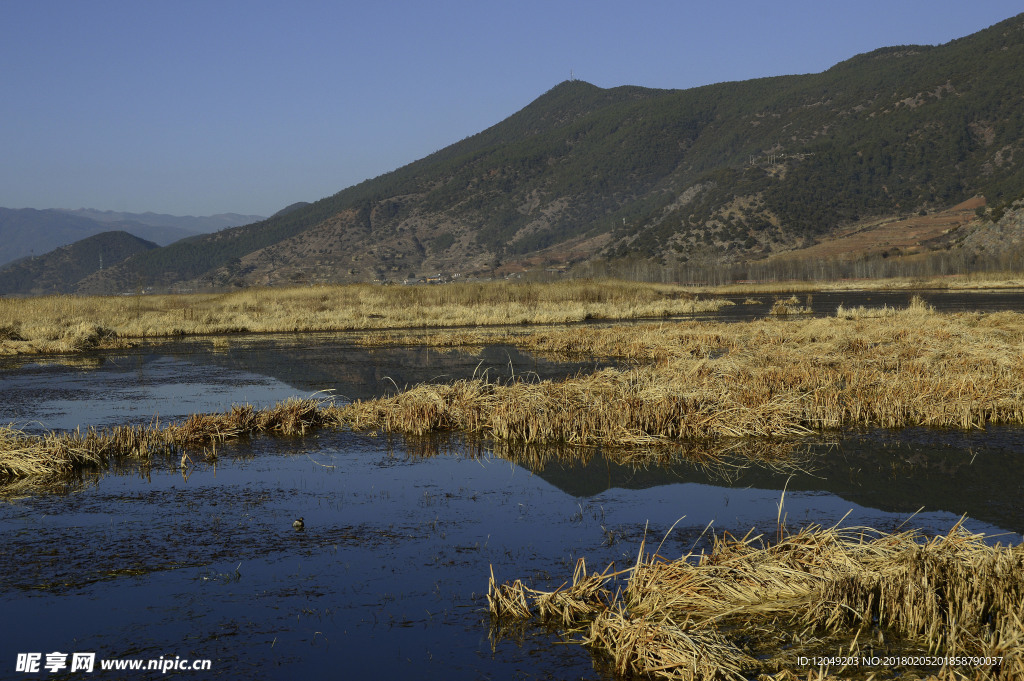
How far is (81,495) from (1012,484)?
14.1 metres

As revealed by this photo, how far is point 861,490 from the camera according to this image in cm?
1218

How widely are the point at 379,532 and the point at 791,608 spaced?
5.28 m

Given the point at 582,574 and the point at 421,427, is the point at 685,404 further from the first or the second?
the point at 582,574

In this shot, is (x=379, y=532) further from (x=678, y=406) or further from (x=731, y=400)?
(x=731, y=400)

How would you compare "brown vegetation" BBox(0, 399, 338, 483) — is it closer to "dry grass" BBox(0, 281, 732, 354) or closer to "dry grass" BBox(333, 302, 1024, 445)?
"dry grass" BBox(333, 302, 1024, 445)

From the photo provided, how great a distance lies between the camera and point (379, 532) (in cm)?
1066

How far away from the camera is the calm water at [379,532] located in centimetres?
738

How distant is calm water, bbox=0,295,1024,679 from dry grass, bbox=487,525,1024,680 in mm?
425

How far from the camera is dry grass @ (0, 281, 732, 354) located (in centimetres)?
4516

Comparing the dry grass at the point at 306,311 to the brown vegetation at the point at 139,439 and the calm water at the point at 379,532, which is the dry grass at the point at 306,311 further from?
the calm water at the point at 379,532

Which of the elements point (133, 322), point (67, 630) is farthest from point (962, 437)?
point (133, 322)

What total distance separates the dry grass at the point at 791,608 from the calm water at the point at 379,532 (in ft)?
1.40

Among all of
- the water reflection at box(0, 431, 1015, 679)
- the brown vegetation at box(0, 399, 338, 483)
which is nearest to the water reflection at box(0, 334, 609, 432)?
the brown vegetation at box(0, 399, 338, 483)

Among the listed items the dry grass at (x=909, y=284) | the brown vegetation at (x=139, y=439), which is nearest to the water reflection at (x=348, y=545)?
the brown vegetation at (x=139, y=439)
